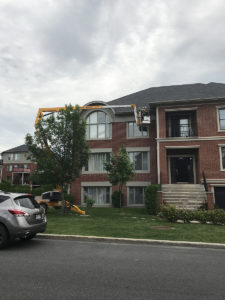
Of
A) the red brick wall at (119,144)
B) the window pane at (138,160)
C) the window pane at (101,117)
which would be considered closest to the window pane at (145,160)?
the window pane at (138,160)

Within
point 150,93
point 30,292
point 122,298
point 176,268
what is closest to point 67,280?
point 30,292

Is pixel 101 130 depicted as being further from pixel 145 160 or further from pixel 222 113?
pixel 222 113

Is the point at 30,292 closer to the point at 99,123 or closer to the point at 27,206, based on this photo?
the point at 27,206

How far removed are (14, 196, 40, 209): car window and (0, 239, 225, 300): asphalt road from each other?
1.24 metres

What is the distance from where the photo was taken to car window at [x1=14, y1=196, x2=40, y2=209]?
7.36m

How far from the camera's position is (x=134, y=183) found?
2227cm

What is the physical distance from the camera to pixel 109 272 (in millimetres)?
5027

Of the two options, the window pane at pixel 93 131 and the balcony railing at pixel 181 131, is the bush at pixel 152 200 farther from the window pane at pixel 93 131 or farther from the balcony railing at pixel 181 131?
the window pane at pixel 93 131

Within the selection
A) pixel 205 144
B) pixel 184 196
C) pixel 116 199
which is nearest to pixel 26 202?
pixel 184 196

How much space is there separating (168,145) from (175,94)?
6424 millimetres

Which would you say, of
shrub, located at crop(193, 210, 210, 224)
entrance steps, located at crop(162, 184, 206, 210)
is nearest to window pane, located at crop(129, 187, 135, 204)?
entrance steps, located at crop(162, 184, 206, 210)

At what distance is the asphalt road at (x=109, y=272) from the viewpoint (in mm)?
4016

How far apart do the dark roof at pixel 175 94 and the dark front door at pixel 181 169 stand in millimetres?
5737

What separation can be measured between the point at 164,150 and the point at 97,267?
15.7m
